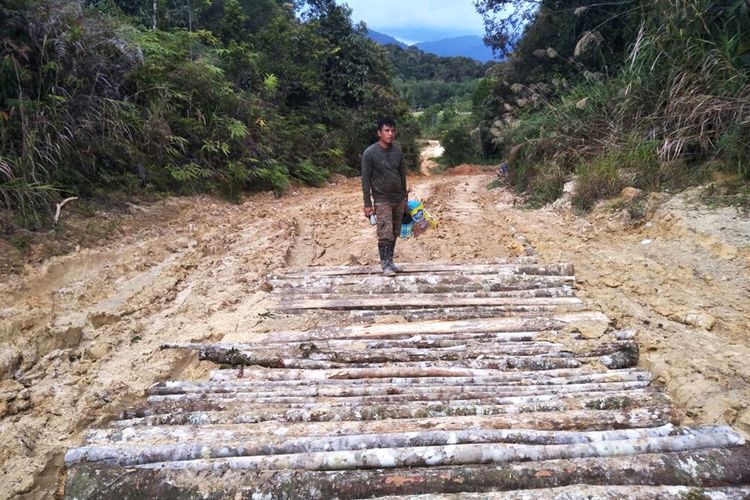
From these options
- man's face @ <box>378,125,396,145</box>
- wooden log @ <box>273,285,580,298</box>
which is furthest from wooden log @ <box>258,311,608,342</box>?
man's face @ <box>378,125,396,145</box>

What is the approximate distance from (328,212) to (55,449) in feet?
20.8

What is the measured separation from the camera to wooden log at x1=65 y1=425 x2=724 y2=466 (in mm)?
2012

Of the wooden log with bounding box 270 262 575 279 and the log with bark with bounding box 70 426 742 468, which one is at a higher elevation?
the log with bark with bounding box 70 426 742 468

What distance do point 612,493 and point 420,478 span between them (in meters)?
0.70

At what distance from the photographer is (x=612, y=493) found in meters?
1.70

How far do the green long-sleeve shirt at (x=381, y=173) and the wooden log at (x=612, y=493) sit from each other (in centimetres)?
320

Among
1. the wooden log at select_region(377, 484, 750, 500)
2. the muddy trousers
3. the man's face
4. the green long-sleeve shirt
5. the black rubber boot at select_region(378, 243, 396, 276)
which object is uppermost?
the man's face

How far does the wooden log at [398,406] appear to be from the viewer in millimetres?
2357

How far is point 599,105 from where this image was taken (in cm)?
805

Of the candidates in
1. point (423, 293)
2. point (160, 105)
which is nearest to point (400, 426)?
point (423, 293)

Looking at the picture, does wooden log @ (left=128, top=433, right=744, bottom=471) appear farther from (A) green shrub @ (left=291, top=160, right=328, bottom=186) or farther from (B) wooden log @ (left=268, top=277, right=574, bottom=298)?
(A) green shrub @ (left=291, top=160, right=328, bottom=186)

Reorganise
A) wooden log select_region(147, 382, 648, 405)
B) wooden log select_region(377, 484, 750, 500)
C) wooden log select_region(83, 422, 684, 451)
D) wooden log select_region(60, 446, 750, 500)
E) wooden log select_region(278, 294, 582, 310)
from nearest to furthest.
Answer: wooden log select_region(377, 484, 750, 500)
wooden log select_region(60, 446, 750, 500)
wooden log select_region(83, 422, 684, 451)
wooden log select_region(147, 382, 648, 405)
wooden log select_region(278, 294, 582, 310)

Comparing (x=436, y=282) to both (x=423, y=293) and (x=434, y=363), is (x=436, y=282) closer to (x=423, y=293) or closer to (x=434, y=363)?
(x=423, y=293)

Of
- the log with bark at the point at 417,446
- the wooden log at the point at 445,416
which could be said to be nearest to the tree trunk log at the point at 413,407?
the wooden log at the point at 445,416
